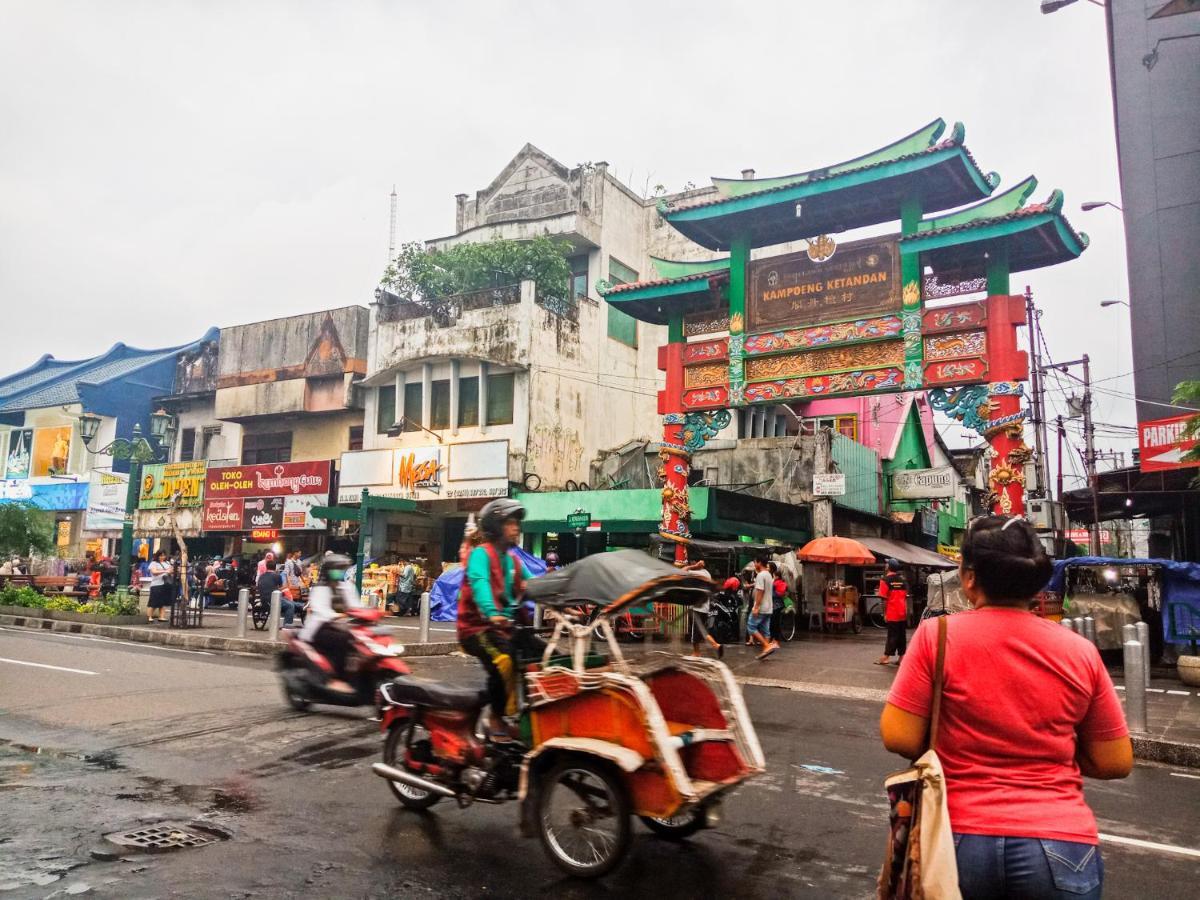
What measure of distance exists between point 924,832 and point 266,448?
32.0 metres

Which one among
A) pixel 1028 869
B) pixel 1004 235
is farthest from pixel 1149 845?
pixel 1004 235

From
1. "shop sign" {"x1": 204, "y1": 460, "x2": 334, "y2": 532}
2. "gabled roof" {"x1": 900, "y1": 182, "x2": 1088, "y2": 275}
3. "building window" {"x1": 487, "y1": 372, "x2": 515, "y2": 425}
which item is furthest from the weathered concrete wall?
"gabled roof" {"x1": 900, "y1": 182, "x2": 1088, "y2": 275}

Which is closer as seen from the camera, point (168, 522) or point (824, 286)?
point (824, 286)

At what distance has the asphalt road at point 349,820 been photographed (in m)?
4.14

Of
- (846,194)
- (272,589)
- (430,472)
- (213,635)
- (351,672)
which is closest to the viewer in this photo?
(351,672)

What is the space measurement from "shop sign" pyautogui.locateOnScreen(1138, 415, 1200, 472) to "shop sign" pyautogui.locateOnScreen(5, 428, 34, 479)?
40854 millimetres

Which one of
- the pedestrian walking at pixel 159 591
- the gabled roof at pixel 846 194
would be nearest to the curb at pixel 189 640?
the pedestrian walking at pixel 159 591

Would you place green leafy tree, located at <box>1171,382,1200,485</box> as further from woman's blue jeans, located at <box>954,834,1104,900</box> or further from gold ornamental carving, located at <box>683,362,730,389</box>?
woman's blue jeans, located at <box>954,834,1104,900</box>

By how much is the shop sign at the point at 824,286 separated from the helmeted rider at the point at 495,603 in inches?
481

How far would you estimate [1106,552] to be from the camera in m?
53.8

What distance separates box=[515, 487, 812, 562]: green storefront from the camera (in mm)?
20078

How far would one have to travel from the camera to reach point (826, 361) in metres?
16.2

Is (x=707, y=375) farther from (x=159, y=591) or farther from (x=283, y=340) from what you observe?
(x=283, y=340)

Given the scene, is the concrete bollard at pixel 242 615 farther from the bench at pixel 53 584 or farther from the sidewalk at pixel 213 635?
the bench at pixel 53 584
